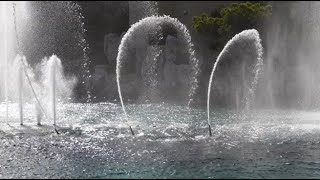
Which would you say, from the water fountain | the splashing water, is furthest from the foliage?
the water fountain

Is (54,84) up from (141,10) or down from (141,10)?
down

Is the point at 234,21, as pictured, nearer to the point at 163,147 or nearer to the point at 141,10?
the point at 141,10

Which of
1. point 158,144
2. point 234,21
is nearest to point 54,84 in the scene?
A: point 158,144

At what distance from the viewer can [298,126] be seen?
27.1 m

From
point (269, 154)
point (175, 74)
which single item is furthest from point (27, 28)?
point (269, 154)

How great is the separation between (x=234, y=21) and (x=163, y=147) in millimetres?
30601

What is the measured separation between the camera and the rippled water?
56.6 feet

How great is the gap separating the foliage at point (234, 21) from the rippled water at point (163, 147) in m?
18.7

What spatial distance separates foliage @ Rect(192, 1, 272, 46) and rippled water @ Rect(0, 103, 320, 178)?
18.7m

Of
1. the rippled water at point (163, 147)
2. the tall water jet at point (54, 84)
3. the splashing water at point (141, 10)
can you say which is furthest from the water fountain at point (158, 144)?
the splashing water at point (141, 10)

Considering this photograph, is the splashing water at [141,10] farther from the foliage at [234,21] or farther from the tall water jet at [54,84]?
the foliage at [234,21]

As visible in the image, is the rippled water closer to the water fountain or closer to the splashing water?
the water fountain

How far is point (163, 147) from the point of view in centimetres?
2112

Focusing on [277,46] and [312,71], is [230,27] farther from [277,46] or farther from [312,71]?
[312,71]
